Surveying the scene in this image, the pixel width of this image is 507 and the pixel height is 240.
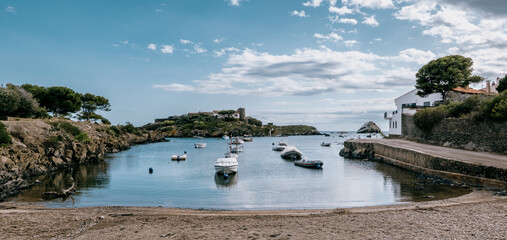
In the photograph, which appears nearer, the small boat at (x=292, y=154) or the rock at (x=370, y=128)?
the small boat at (x=292, y=154)

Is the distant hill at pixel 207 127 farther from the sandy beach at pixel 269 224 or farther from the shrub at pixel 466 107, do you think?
the sandy beach at pixel 269 224

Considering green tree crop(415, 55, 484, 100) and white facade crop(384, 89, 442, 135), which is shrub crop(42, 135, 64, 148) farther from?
green tree crop(415, 55, 484, 100)

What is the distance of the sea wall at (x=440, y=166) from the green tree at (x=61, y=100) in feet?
202

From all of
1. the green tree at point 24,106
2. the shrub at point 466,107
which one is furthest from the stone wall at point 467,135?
the green tree at point 24,106

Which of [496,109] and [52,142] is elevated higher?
[496,109]

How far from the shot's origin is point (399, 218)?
1278 centimetres

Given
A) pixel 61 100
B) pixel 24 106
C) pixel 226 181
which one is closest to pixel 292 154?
pixel 226 181

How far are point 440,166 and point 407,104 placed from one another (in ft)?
94.7

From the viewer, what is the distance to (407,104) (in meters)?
52.2

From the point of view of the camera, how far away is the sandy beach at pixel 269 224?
1063 centimetres

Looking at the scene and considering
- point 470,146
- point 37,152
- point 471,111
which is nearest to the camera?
point 470,146

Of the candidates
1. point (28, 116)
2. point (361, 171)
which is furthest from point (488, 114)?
point (28, 116)

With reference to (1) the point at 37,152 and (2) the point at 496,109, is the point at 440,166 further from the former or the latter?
(1) the point at 37,152

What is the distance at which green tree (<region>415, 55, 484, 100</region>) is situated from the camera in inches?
1864
